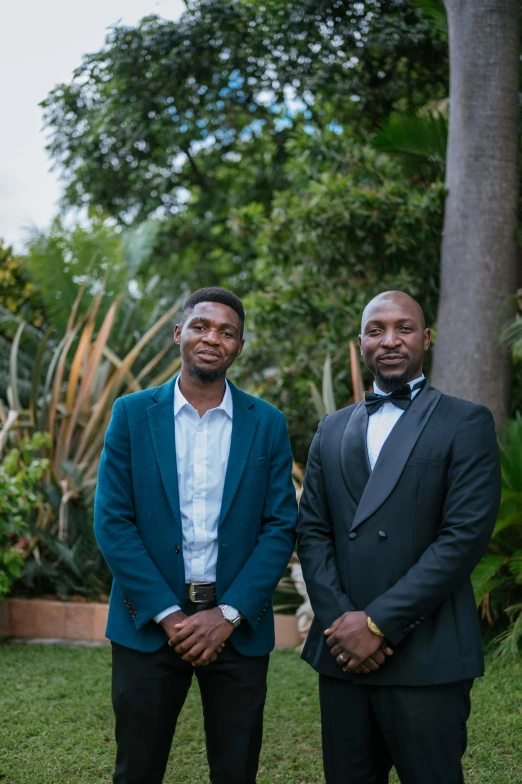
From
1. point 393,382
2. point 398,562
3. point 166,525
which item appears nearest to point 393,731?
point 398,562

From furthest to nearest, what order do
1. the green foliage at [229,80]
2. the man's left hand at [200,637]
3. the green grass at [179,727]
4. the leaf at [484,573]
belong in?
the green foliage at [229,80] < the leaf at [484,573] < the green grass at [179,727] < the man's left hand at [200,637]

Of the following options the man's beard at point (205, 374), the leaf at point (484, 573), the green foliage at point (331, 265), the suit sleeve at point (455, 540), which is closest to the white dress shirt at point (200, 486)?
the man's beard at point (205, 374)

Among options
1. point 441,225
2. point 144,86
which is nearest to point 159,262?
point 144,86

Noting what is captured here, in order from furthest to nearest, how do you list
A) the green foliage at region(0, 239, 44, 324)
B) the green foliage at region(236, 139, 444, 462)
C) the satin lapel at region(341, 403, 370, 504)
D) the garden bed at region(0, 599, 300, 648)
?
the green foliage at region(0, 239, 44, 324)
the green foliage at region(236, 139, 444, 462)
the garden bed at region(0, 599, 300, 648)
the satin lapel at region(341, 403, 370, 504)

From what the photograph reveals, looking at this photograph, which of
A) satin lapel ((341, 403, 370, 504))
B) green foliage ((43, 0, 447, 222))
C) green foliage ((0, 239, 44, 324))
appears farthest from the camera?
green foliage ((0, 239, 44, 324))

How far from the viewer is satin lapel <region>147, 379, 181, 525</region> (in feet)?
8.62

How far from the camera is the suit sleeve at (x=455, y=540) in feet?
7.84

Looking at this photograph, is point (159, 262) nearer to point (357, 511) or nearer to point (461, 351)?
point (461, 351)

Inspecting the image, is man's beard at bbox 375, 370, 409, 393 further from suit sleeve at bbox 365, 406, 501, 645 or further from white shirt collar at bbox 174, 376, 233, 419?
white shirt collar at bbox 174, 376, 233, 419

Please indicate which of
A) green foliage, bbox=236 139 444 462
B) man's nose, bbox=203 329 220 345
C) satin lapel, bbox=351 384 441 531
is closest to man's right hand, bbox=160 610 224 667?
satin lapel, bbox=351 384 441 531

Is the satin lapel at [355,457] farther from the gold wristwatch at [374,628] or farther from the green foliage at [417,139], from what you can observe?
the green foliage at [417,139]

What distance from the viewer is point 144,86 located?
8938 mm

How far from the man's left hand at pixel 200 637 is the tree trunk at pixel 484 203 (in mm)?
3323

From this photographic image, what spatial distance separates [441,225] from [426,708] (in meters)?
4.80
